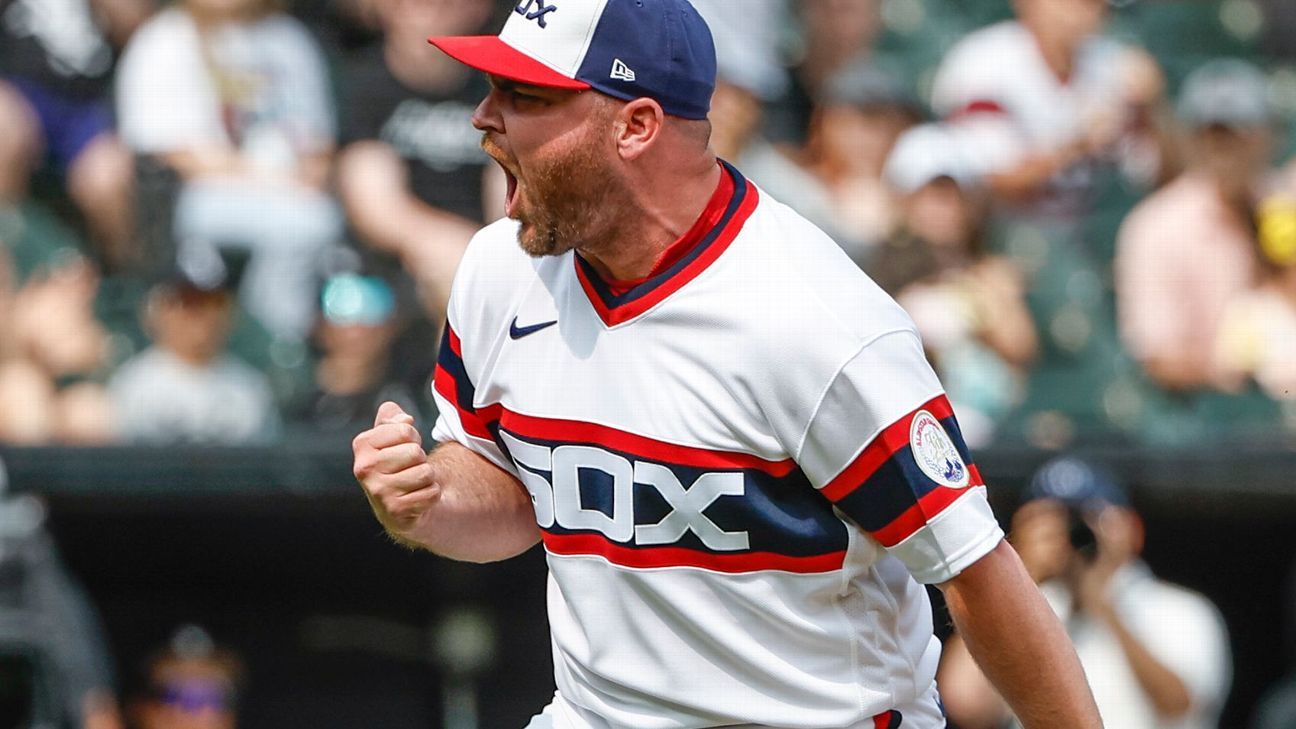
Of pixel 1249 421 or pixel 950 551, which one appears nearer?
pixel 950 551

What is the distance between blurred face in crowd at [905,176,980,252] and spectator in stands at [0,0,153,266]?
3035 mm

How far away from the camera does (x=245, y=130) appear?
7.29 metres

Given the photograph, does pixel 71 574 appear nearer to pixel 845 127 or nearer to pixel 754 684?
pixel 845 127

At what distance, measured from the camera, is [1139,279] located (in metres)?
6.79

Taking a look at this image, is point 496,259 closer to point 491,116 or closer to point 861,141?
point 491,116

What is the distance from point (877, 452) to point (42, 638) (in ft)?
12.8

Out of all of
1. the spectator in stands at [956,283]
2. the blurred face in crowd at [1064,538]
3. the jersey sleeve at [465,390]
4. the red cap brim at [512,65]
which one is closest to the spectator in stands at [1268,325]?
the spectator in stands at [956,283]

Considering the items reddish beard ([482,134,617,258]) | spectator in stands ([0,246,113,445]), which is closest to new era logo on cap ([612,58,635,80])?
reddish beard ([482,134,617,258])

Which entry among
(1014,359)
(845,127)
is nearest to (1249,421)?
(1014,359)

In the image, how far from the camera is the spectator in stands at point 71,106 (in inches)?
291

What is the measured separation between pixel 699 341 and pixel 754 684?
1.78ft

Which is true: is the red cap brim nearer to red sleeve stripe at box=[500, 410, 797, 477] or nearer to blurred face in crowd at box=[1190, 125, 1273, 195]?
red sleeve stripe at box=[500, 410, 797, 477]

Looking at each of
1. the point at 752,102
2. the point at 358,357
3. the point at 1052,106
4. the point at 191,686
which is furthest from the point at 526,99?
the point at 1052,106

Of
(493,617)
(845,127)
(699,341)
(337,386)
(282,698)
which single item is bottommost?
(282,698)
